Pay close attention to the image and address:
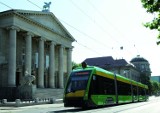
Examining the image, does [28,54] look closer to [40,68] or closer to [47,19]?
[40,68]

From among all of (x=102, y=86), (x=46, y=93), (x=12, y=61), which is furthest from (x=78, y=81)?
(x=46, y=93)

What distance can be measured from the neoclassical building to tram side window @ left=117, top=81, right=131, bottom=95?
62.1 feet

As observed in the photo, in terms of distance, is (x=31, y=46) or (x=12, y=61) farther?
(x=31, y=46)

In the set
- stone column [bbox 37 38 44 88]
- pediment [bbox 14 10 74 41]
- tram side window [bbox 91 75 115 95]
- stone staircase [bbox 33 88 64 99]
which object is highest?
pediment [bbox 14 10 74 41]

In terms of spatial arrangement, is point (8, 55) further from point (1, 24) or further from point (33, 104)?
point (33, 104)

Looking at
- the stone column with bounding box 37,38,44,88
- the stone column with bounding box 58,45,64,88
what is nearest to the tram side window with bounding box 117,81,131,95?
the stone column with bounding box 37,38,44,88

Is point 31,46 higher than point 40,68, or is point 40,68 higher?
point 31,46

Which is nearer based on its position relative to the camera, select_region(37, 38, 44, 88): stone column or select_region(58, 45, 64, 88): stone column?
select_region(37, 38, 44, 88): stone column

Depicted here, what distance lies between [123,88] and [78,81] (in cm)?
1127

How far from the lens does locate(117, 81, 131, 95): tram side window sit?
3182cm

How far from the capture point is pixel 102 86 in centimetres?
2611

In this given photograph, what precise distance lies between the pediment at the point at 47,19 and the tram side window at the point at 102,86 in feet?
83.6

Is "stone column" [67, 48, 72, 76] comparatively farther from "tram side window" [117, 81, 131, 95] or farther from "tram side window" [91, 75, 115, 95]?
"tram side window" [91, 75, 115, 95]

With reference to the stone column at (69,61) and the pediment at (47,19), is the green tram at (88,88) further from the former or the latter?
the stone column at (69,61)
